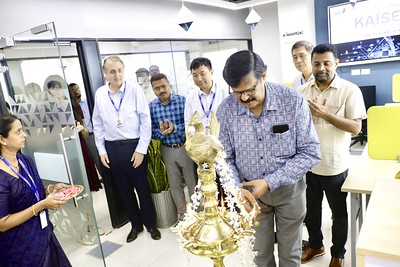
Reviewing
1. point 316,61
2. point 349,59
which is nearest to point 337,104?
point 316,61

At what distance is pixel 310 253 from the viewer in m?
2.33

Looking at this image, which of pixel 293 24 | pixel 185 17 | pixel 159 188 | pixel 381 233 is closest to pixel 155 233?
pixel 159 188

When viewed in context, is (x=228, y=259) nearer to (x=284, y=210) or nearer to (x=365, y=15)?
(x=284, y=210)

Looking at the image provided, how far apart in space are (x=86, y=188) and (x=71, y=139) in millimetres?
380

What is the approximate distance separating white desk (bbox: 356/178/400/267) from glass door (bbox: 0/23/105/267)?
1.84 metres

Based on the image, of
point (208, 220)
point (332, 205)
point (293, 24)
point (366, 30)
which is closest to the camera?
point (208, 220)

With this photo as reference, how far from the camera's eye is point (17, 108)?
2.42 meters

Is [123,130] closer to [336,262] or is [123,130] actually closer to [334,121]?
[334,121]

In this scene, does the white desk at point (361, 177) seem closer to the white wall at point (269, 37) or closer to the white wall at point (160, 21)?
the white wall at point (160, 21)

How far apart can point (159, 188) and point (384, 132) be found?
2129 mm

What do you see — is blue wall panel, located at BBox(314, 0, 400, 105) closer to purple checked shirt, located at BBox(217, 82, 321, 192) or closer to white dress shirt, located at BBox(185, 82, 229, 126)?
white dress shirt, located at BBox(185, 82, 229, 126)

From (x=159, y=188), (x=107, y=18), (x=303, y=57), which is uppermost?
(x=107, y=18)

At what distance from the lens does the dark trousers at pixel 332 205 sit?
2.00 metres

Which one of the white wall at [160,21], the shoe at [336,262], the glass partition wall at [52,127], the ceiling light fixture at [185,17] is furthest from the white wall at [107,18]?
the shoe at [336,262]
